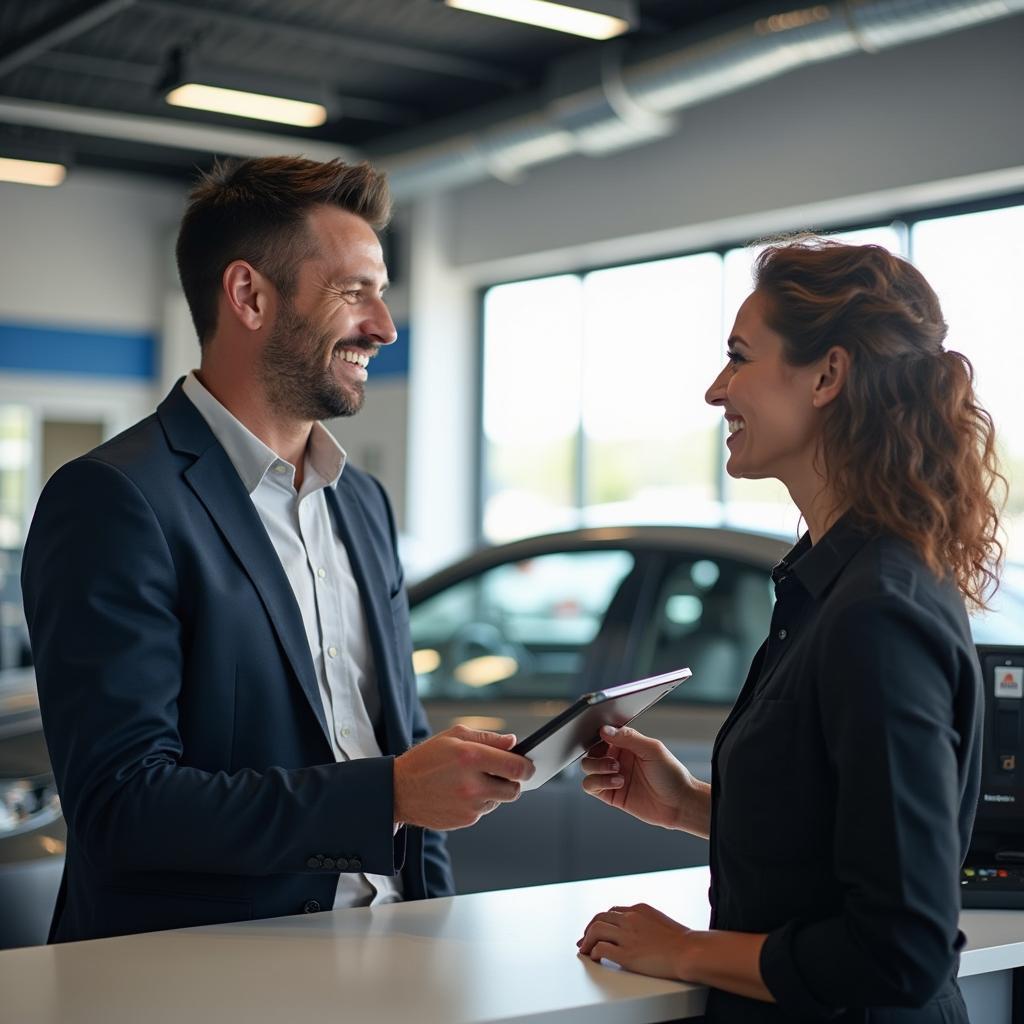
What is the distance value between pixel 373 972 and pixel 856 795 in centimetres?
61

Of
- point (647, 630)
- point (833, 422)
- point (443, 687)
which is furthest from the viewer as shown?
point (443, 687)

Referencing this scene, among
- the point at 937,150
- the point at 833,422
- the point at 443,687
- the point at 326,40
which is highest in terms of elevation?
the point at 326,40

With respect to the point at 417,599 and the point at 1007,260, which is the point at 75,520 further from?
the point at 1007,260

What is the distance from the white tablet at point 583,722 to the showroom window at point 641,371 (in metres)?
5.81

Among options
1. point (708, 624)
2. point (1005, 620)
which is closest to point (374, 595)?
point (708, 624)

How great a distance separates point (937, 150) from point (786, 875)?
6234mm

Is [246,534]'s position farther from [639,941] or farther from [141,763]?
[639,941]

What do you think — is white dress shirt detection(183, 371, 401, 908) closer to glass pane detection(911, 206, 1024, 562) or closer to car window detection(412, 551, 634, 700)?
car window detection(412, 551, 634, 700)

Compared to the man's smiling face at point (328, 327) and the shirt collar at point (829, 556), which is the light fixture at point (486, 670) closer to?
the man's smiling face at point (328, 327)

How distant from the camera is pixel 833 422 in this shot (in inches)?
64.4

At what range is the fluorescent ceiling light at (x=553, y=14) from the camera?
5.75 meters

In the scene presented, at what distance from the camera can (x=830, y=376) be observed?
5.40 ft

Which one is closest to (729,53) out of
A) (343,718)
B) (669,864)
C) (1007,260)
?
(1007,260)

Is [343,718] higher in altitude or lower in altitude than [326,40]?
lower
